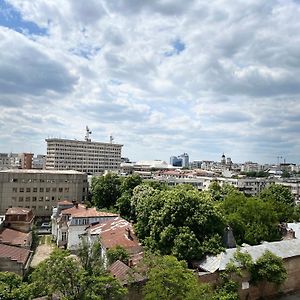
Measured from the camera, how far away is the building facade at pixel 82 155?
449ft

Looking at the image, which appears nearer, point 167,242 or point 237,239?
point 167,242

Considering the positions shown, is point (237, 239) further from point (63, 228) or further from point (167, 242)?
point (63, 228)

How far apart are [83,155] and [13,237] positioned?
345 feet

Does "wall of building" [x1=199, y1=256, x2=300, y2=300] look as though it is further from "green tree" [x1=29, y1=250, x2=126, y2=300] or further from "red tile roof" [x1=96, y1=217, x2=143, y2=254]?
"green tree" [x1=29, y1=250, x2=126, y2=300]

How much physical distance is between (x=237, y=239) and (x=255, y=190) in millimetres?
61078

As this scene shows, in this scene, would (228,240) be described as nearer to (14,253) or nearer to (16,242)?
(14,253)

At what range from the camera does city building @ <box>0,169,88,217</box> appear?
207ft

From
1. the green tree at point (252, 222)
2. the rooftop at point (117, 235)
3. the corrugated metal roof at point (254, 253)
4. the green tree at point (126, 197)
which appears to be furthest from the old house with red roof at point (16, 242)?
the green tree at point (252, 222)

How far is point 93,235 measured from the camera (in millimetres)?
36125

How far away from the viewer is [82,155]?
5581 inches

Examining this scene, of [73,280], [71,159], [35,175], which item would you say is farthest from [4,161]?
[73,280]

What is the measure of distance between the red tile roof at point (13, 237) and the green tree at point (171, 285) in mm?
21271

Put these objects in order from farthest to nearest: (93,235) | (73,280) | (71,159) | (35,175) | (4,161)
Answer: (4,161) < (71,159) < (35,175) < (93,235) < (73,280)

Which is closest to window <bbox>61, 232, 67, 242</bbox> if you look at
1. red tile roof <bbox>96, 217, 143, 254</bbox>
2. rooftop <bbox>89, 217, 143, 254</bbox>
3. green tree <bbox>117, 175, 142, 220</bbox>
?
rooftop <bbox>89, 217, 143, 254</bbox>
